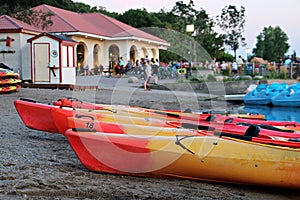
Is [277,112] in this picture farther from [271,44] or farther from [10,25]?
[271,44]

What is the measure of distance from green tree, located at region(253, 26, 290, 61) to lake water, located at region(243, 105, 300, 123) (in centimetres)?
7044

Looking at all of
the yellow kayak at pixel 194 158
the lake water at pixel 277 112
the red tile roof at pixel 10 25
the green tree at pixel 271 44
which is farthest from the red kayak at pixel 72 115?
the green tree at pixel 271 44

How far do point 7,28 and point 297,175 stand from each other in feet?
54.5

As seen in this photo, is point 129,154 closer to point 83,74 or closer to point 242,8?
point 83,74

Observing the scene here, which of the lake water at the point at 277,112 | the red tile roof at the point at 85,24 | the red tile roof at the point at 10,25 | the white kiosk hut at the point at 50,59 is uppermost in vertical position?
the red tile roof at the point at 85,24

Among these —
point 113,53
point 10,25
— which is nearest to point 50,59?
point 10,25

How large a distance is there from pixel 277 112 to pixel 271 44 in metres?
74.9

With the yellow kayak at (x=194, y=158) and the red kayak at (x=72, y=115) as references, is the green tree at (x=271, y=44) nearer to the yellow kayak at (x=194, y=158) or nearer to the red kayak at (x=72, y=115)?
the red kayak at (x=72, y=115)

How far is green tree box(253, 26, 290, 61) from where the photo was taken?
8912cm

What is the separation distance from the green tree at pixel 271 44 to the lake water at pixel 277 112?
A: 70.4 meters

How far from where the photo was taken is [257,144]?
232 inches

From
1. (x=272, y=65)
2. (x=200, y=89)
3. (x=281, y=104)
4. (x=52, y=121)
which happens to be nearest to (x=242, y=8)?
(x=272, y=65)

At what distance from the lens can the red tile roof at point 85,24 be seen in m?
29.2

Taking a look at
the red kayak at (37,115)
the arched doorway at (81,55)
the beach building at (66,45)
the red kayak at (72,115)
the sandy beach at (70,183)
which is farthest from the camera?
the arched doorway at (81,55)
